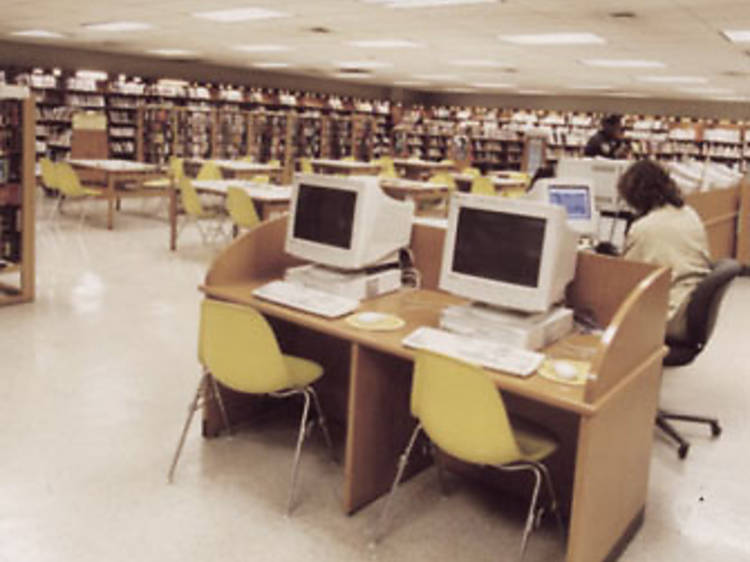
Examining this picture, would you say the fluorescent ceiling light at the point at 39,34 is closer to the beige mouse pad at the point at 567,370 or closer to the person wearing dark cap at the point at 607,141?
the person wearing dark cap at the point at 607,141

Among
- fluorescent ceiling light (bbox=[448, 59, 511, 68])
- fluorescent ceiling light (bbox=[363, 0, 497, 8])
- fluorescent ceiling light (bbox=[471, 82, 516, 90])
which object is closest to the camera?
fluorescent ceiling light (bbox=[363, 0, 497, 8])

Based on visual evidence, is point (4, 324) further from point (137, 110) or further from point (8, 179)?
point (137, 110)

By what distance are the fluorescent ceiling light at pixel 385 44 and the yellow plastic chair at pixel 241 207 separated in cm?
368

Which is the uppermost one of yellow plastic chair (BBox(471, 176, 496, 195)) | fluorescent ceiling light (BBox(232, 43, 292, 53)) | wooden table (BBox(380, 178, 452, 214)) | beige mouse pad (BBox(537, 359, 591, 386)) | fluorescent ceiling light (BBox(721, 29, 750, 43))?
fluorescent ceiling light (BBox(721, 29, 750, 43))

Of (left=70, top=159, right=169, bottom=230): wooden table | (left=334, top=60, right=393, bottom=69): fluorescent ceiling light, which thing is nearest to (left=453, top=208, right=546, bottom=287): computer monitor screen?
(left=70, top=159, right=169, bottom=230): wooden table

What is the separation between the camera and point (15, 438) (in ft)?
10.9

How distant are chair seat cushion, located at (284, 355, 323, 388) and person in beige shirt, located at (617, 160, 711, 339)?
172 cm

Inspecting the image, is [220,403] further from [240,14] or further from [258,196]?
[240,14]

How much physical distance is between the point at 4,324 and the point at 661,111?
1652cm

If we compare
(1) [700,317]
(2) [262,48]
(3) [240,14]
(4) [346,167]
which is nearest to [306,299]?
(1) [700,317]

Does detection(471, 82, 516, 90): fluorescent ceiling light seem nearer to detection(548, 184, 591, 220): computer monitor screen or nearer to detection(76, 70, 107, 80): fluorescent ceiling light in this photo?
detection(76, 70, 107, 80): fluorescent ceiling light

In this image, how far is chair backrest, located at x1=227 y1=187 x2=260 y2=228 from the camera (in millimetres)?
7258

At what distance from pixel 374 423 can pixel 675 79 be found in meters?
11.7

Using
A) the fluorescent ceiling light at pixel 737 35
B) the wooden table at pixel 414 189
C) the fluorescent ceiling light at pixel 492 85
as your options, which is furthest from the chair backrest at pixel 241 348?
the fluorescent ceiling light at pixel 492 85
